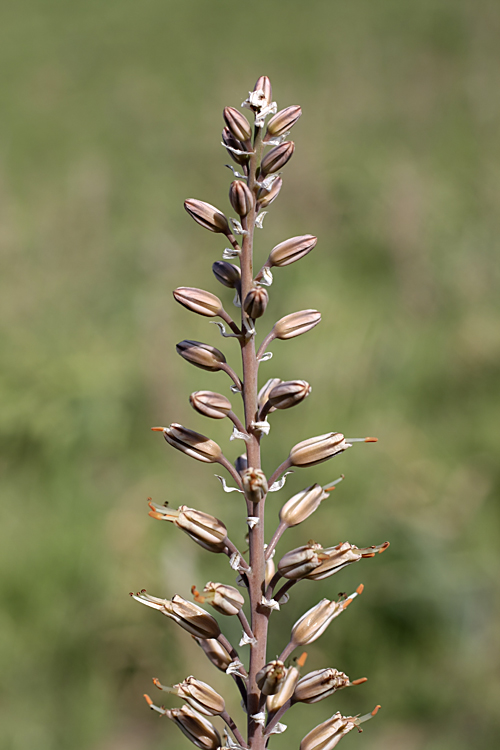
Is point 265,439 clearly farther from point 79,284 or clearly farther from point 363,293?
point 79,284

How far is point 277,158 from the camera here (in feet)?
6.20

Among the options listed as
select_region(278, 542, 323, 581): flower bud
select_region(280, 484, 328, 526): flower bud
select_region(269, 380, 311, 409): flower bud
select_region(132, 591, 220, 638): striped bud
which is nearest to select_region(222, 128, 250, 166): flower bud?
select_region(269, 380, 311, 409): flower bud

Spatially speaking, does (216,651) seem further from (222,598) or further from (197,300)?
(197,300)

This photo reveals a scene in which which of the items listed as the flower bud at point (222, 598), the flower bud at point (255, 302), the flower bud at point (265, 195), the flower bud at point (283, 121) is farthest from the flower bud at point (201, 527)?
the flower bud at point (283, 121)

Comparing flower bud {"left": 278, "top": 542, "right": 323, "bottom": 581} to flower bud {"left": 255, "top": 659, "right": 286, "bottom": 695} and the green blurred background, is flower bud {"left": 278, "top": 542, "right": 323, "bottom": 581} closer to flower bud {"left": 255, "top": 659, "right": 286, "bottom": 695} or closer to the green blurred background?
flower bud {"left": 255, "top": 659, "right": 286, "bottom": 695}

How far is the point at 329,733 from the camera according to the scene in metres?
1.92

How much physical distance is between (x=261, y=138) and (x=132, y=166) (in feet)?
42.6

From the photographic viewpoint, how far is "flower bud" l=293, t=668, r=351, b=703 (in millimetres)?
1884

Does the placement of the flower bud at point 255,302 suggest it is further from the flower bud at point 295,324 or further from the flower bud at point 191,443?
the flower bud at point 191,443

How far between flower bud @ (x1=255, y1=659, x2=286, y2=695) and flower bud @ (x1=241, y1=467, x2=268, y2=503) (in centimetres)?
44

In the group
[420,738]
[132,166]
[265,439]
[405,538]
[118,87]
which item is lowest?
[420,738]

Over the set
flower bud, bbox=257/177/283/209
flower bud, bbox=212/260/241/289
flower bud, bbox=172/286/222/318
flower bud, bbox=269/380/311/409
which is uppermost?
flower bud, bbox=257/177/283/209

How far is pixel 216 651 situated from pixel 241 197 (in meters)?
1.35

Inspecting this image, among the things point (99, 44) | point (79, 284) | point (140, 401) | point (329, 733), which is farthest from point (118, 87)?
point (329, 733)
